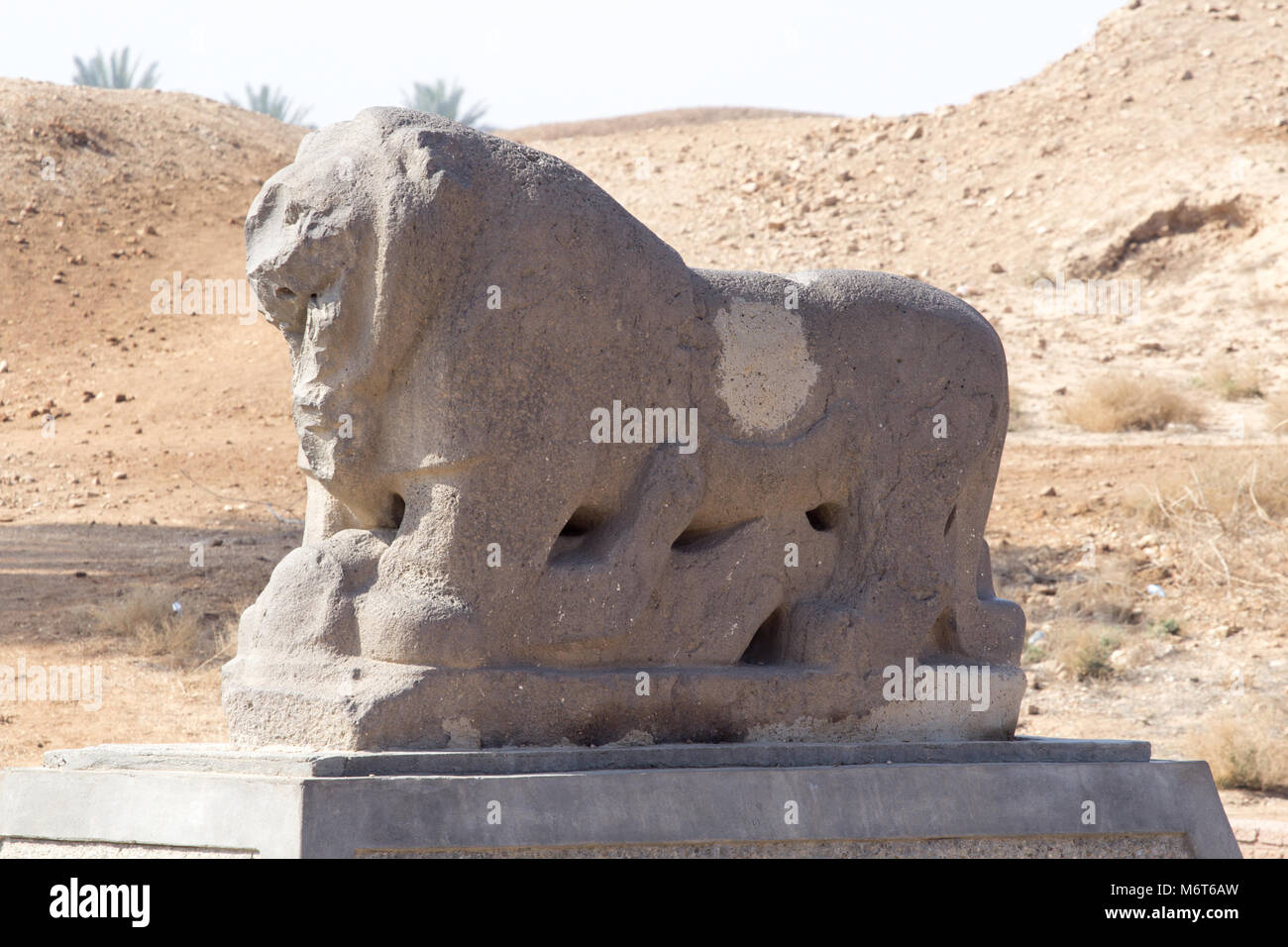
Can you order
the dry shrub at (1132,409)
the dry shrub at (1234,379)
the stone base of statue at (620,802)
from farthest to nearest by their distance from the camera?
the dry shrub at (1234,379) < the dry shrub at (1132,409) < the stone base of statue at (620,802)

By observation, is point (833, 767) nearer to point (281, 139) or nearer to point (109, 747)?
point (109, 747)

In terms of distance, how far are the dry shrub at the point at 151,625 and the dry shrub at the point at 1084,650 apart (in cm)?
586

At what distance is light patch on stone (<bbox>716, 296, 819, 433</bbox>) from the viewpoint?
16.8ft

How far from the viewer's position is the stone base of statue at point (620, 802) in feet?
13.5

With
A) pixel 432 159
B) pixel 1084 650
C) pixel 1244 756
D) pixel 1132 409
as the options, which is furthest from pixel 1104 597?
pixel 432 159

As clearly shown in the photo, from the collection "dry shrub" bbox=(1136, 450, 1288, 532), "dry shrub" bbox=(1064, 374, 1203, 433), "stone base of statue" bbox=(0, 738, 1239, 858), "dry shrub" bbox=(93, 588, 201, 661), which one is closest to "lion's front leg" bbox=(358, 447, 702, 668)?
"stone base of statue" bbox=(0, 738, 1239, 858)

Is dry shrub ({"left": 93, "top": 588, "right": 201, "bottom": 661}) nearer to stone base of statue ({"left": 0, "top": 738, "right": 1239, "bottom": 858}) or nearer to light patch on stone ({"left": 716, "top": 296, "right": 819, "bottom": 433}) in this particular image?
stone base of statue ({"left": 0, "top": 738, "right": 1239, "bottom": 858})

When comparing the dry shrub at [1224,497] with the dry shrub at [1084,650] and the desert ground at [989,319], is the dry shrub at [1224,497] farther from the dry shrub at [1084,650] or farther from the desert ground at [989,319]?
the dry shrub at [1084,650]

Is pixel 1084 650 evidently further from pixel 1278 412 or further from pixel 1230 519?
pixel 1278 412

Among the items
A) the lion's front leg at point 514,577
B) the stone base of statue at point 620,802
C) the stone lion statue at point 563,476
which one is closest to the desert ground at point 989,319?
the stone base of statue at point 620,802

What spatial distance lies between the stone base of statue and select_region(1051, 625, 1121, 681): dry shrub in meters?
5.67

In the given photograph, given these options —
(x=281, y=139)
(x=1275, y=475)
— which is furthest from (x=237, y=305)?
(x=1275, y=475)

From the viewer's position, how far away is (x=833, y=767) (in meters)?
4.77
